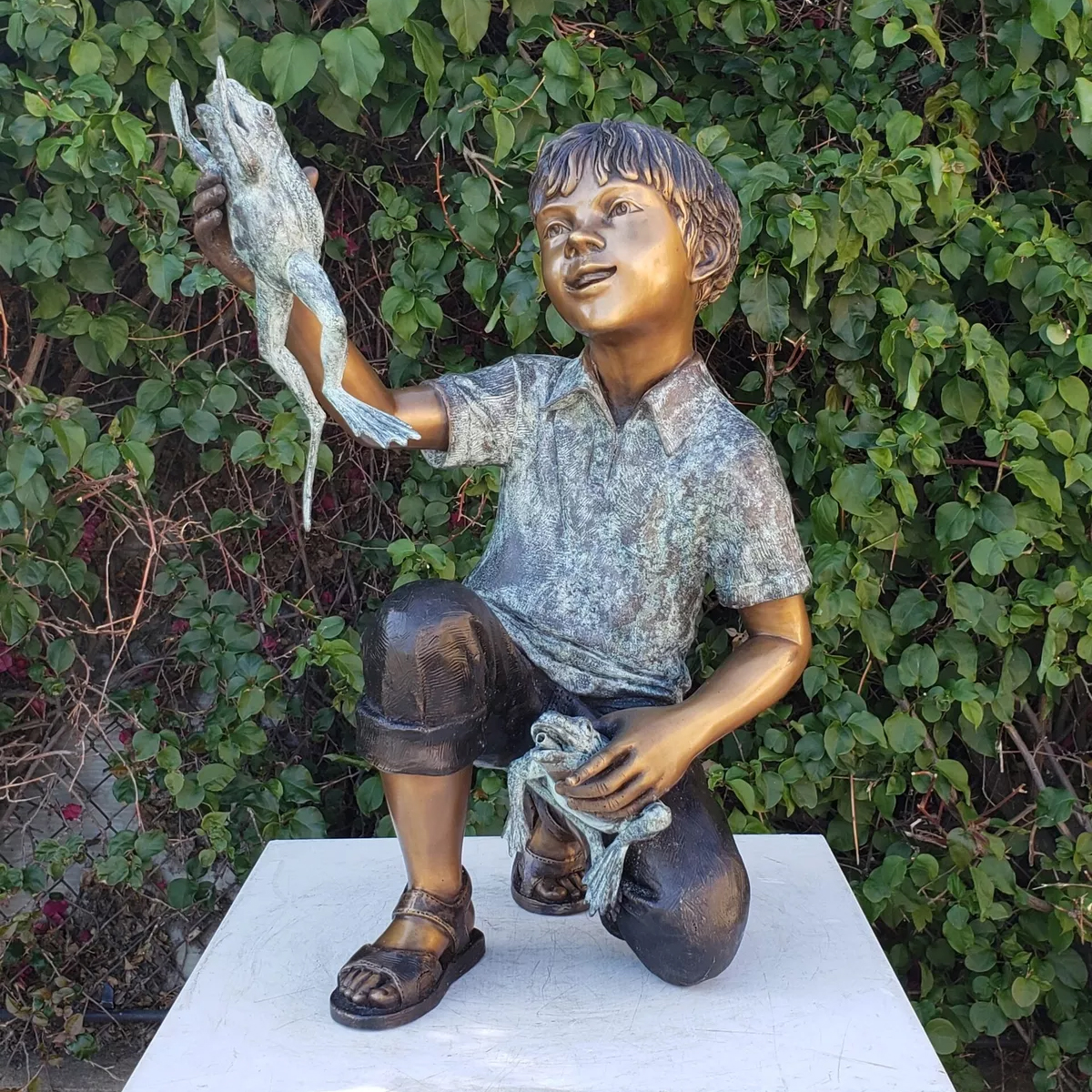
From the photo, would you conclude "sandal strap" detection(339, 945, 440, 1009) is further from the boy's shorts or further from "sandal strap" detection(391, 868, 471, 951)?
the boy's shorts

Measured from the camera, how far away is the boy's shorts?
1.37 metres

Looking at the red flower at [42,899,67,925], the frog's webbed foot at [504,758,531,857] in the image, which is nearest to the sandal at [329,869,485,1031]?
the frog's webbed foot at [504,758,531,857]

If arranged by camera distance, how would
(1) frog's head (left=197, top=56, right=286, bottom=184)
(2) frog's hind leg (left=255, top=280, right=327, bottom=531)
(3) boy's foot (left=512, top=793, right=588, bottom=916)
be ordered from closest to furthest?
1. (1) frog's head (left=197, top=56, right=286, bottom=184)
2. (2) frog's hind leg (left=255, top=280, right=327, bottom=531)
3. (3) boy's foot (left=512, top=793, right=588, bottom=916)

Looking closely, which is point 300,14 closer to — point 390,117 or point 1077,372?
point 390,117

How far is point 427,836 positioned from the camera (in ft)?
4.69

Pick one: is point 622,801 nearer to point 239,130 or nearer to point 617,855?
point 617,855

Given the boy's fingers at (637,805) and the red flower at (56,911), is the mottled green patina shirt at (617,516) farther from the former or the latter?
the red flower at (56,911)

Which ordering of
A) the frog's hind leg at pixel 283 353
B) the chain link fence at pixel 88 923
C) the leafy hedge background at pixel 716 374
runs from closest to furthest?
the frog's hind leg at pixel 283 353 → the leafy hedge background at pixel 716 374 → the chain link fence at pixel 88 923

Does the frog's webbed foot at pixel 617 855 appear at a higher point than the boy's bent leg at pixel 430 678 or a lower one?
lower

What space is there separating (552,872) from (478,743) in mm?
349

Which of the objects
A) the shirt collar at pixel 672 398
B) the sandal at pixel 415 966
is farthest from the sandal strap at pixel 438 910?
the shirt collar at pixel 672 398

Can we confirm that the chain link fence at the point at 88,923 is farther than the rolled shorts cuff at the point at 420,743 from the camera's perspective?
Yes

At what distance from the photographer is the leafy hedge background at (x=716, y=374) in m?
1.86

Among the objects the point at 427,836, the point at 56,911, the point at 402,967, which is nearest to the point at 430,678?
the point at 427,836
